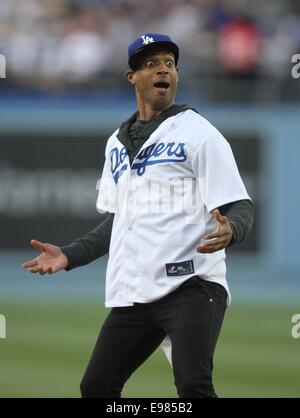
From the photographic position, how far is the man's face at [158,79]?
630 centimetres

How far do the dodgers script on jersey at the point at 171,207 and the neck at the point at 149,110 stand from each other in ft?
0.50

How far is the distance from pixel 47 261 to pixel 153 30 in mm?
12816

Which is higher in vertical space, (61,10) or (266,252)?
(61,10)

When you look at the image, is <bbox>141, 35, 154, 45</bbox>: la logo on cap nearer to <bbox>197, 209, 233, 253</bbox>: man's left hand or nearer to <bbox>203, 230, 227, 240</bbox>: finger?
<bbox>197, 209, 233, 253</bbox>: man's left hand

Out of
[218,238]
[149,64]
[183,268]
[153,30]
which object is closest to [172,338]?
[183,268]

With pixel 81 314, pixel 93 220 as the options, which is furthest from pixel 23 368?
pixel 93 220


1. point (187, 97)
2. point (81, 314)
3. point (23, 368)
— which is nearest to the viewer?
point (23, 368)

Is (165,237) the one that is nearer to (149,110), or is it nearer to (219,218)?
(219,218)

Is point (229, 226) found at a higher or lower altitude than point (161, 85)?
lower

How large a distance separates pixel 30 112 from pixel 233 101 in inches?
129

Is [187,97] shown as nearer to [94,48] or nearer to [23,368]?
[94,48]

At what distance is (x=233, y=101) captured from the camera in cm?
1761

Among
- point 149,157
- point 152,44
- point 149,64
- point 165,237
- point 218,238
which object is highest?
point 152,44

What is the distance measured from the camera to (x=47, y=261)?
6.39 meters
